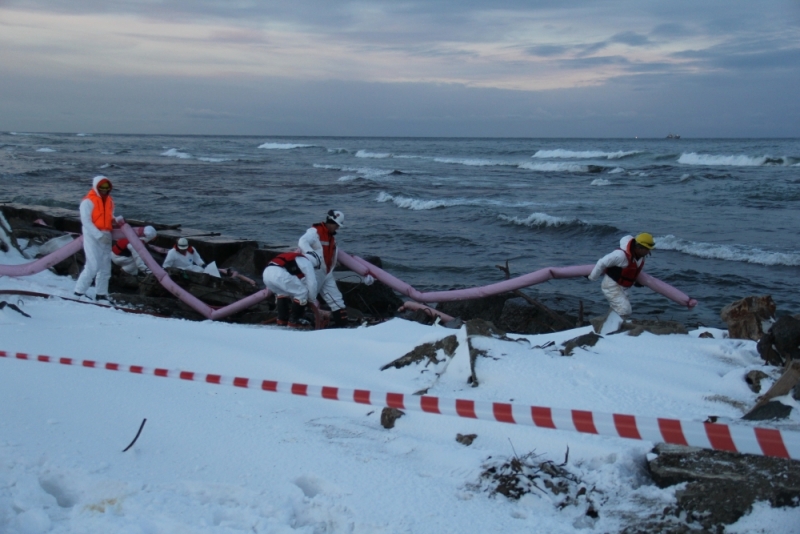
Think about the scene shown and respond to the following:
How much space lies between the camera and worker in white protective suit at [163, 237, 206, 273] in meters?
12.3

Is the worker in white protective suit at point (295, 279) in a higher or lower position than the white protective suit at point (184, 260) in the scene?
higher

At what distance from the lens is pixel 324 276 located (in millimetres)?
9734

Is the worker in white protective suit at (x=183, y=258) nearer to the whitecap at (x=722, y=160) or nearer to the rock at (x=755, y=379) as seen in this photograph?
the rock at (x=755, y=379)

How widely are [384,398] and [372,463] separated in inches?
18.6

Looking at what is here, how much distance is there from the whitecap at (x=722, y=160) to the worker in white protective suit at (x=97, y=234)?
45043 millimetres

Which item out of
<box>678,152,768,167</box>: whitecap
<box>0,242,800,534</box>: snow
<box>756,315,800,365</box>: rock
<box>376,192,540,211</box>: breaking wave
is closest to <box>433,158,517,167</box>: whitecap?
<box>678,152,768,167</box>: whitecap

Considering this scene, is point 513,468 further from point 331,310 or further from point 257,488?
point 331,310

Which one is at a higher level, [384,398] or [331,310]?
[384,398]

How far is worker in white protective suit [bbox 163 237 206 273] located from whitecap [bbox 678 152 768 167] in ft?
140

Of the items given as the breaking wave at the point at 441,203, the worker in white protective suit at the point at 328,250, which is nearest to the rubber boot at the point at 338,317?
the worker in white protective suit at the point at 328,250

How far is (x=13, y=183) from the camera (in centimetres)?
3091

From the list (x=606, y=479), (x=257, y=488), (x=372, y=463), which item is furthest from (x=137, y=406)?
(x=606, y=479)

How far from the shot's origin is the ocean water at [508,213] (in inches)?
572

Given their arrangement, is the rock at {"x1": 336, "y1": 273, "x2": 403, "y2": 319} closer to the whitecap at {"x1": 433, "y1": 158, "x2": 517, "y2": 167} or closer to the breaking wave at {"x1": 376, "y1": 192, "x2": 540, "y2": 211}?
the breaking wave at {"x1": 376, "y1": 192, "x2": 540, "y2": 211}
